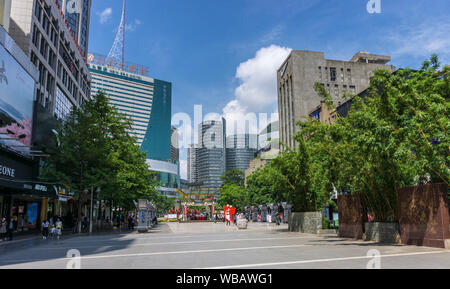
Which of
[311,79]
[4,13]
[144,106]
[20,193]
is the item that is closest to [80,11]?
[144,106]

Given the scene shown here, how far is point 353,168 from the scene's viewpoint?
1834 centimetres

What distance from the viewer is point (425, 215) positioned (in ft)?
51.2

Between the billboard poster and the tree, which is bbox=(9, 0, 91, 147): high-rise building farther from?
the tree

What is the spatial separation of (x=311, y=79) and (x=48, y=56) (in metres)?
65.7

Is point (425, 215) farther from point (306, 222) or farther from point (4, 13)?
point (4, 13)

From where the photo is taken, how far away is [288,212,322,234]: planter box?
85.3ft

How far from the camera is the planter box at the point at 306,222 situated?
2600cm

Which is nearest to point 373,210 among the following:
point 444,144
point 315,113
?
point 444,144

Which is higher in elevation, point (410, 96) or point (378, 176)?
point (410, 96)

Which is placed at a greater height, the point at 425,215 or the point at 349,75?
the point at 349,75

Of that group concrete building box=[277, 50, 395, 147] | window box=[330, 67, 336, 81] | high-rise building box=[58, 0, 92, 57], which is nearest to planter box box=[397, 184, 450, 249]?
concrete building box=[277, 50, 395, 147]

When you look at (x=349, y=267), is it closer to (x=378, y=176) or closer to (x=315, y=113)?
(x=378, y=176)
